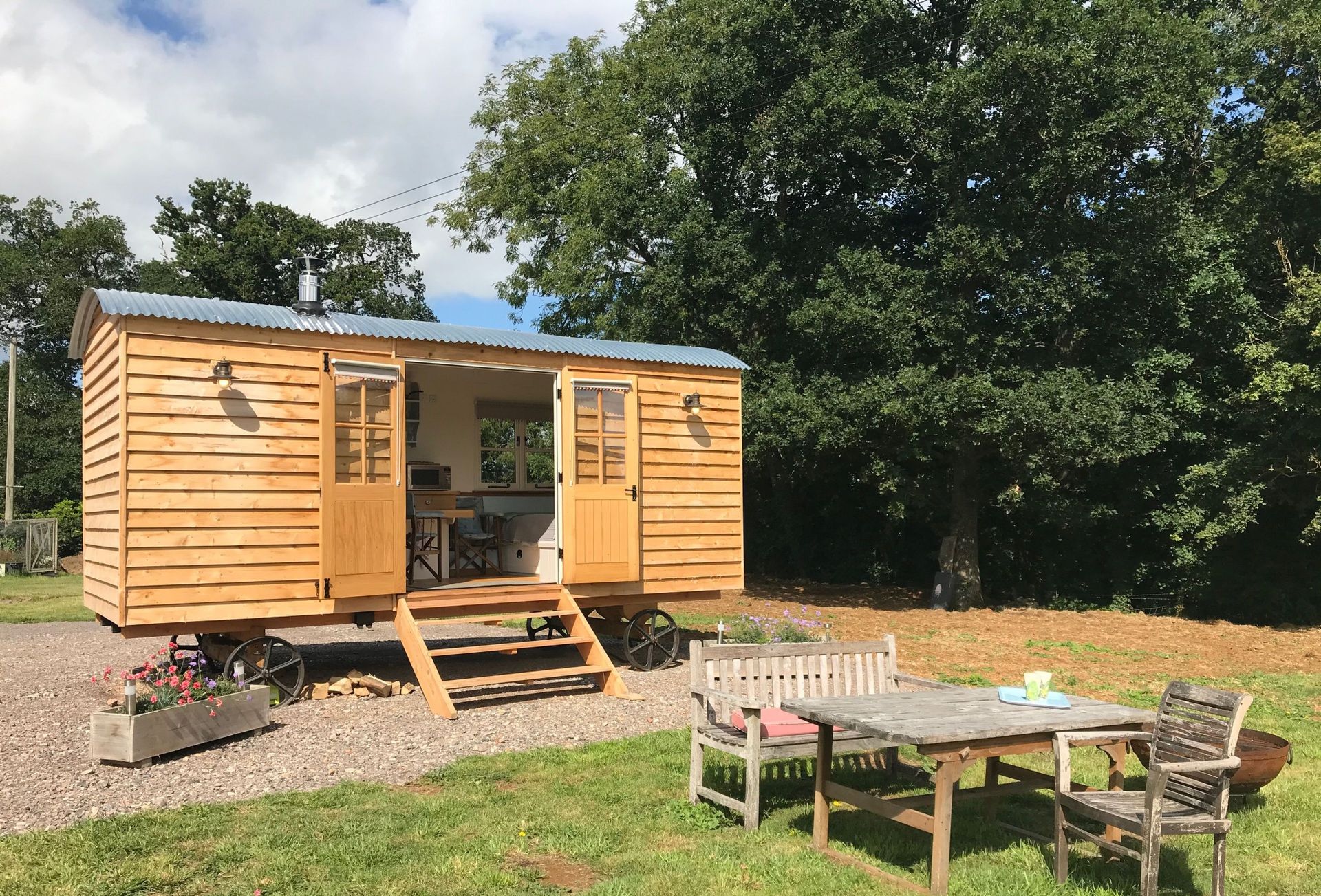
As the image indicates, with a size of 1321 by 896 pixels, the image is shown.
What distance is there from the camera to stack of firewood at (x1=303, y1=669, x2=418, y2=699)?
820 cm

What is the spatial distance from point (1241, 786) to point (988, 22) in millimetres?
12091

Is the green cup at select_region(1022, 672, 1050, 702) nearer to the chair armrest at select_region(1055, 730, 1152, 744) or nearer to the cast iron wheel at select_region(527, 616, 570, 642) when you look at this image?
the chair armrest at select_region(1055, 730, 1152, 744)

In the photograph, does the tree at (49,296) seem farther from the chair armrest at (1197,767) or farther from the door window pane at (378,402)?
the chair armrest at (1197,767)

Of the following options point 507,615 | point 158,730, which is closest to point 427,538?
point 507,615

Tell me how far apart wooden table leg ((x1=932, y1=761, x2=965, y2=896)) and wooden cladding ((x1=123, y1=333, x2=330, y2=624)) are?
5.35 m

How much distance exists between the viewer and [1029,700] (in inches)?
187

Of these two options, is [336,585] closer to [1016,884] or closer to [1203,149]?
[1016,884]

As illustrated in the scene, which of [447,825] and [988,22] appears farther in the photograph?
[988,22]

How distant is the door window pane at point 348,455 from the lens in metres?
7.94

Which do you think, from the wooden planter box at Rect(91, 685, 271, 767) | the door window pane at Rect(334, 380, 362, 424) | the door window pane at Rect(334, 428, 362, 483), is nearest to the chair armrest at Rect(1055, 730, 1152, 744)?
the wooden planter box at Rect(91, 685, 271, 767)

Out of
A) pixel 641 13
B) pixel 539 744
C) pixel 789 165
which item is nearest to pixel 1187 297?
pixel 789 165

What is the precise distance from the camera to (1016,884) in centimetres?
418

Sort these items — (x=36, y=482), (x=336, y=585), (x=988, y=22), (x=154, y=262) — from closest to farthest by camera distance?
1. (x=336, y=585)
2. (x=988, y=22)
3. (x=36, y=482)
4. (x=154, y=262)

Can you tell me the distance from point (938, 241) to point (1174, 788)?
12.0 meters
